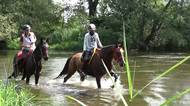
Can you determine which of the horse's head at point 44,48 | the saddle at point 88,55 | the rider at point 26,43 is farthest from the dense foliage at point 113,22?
the horse's head at point 44,48

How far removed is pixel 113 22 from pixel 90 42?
34.6m

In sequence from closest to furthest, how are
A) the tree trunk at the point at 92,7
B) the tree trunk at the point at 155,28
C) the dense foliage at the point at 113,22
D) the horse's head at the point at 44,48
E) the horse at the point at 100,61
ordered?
the horse at the point at 100,61
the horse's head at the point at 44,48
the dense foliage at the point at 113,22
the tree trunk at the point at 155,28
the tree trunk at the point at 92,7

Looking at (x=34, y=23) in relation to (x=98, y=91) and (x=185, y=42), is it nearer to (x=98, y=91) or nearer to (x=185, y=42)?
(x=185, y=42)

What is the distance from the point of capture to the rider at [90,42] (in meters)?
13.5

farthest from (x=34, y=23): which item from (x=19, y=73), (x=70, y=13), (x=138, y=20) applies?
(x=19, y=73)

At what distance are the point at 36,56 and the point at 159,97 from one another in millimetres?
3736

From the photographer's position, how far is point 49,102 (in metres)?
11.1

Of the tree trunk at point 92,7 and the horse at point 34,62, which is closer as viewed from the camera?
the horse at point 34,62

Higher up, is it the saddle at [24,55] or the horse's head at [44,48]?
the horse's head at [44,48]

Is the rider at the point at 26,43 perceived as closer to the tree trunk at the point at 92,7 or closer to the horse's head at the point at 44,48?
the horse's head at the point at 44,48

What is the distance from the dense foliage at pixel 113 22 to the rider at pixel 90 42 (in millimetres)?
30350

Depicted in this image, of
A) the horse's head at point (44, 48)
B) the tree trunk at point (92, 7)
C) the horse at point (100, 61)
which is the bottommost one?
the horse at point (100, 61)

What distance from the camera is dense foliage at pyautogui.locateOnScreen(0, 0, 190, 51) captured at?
46125 mm

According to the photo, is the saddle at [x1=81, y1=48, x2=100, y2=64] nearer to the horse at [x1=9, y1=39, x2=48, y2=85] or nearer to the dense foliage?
the horse at [x1=9, y1=39, x2=48, y2=85]
